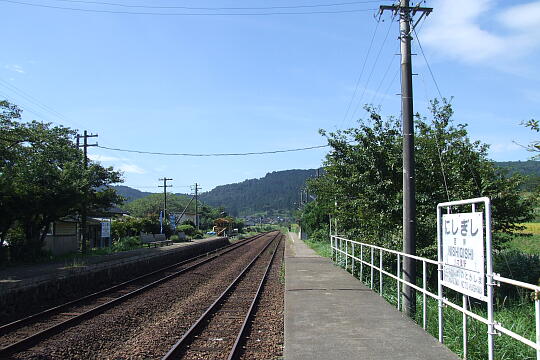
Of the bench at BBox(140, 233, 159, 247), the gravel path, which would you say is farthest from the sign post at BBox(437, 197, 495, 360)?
the bench at BBox(140, 233, 159, 247)

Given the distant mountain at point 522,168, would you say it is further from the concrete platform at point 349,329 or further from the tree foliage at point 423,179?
the concrete platform at point 349,329

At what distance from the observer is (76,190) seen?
22.3 metres

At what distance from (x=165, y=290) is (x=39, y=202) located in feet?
29.1

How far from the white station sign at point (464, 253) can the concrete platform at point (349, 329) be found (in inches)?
32.4

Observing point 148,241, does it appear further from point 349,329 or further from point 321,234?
point 349,329

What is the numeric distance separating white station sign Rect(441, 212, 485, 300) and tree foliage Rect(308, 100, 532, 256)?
6353mm

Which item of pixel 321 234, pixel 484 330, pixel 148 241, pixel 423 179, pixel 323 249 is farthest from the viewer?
pixel 321 234

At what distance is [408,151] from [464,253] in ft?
13.3

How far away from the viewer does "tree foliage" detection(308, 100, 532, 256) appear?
12.5 metres

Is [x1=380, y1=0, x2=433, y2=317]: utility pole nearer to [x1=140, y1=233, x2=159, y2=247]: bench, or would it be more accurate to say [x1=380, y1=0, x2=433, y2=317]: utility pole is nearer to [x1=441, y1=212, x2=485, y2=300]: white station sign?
[x1=441, y1=212, x2=485, y2=300]: white station sign

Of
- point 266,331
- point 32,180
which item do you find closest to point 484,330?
point 266,331

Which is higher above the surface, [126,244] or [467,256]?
[467,256]

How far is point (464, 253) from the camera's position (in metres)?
5.36

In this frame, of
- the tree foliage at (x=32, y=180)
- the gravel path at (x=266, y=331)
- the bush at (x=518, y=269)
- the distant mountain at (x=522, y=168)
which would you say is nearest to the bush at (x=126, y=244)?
the tree foliage at (x=32, y=180)
